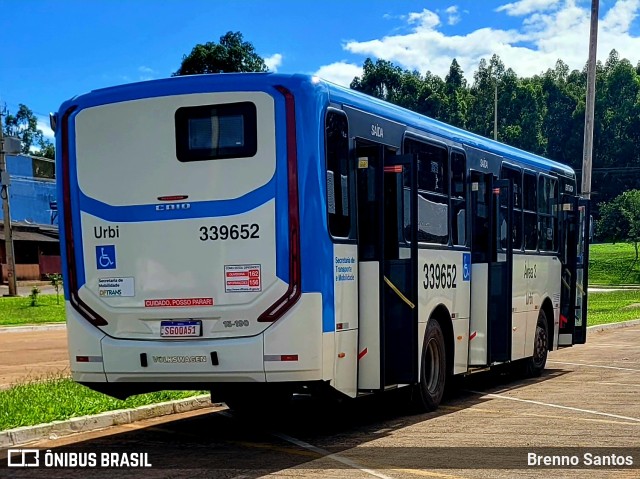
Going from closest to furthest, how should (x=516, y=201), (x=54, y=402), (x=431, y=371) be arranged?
(x=54, y=402), (x=431, y=371), (x=516, y=201)

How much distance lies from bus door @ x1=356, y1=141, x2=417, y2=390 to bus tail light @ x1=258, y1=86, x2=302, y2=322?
1.11 metres

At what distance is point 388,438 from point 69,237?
12.1ft

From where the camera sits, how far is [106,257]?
870 cm

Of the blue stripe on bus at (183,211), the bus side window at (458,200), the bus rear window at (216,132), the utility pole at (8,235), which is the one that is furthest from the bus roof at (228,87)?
the utility pole at (8,235)

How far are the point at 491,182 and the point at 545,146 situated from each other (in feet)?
367

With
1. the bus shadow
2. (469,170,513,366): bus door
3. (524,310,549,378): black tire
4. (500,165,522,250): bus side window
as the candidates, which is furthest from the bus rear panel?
(524,310,549,378): black tire

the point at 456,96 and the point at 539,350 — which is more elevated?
the point at 456,96

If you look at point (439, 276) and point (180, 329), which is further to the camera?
point (439, 276)

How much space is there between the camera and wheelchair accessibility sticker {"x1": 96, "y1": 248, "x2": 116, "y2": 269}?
8664 mm

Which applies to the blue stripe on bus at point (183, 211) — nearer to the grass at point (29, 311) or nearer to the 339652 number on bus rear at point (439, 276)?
the 339652 number on bus rear at point (439, 276)

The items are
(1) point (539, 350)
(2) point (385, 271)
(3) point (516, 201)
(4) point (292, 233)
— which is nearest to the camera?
(4) point (292, 233)

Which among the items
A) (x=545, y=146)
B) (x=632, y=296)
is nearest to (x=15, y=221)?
(x=632, y=296)

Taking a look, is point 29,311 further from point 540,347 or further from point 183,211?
point 183,211

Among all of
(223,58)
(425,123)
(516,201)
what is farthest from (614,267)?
(425,123)
